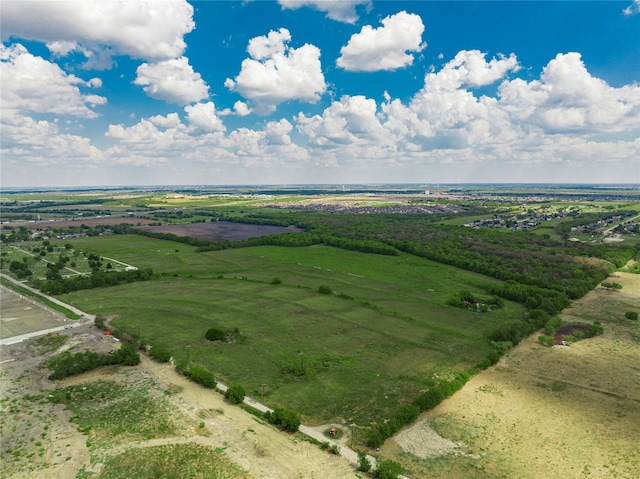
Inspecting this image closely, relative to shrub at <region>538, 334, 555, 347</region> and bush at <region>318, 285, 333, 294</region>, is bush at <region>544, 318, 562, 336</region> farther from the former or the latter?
bush at <region>318, 285, 333, 294</region>

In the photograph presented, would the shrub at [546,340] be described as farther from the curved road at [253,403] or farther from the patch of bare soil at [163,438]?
the patch of bare soil at [163,438]

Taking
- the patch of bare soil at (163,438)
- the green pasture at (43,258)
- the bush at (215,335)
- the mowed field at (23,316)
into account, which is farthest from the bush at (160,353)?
the green pasture at (43,258)

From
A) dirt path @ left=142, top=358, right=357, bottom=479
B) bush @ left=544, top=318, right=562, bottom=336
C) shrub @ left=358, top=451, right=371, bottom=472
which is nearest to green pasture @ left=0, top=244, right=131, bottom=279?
dirt path @ left=142, top=358, right=357, bottom=479

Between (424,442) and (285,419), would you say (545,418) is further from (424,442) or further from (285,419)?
(285,419)

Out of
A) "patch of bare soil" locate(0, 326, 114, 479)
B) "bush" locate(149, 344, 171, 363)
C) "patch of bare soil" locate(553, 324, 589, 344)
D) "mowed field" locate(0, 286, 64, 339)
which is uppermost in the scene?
"mowed field" locate(0, 286, 64, 339)

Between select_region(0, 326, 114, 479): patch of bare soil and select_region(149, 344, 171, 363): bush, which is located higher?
select_region(149, 344, 171, 363): bush

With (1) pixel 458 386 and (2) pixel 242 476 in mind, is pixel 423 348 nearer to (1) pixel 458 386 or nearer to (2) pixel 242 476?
(1) pixel 458 386
